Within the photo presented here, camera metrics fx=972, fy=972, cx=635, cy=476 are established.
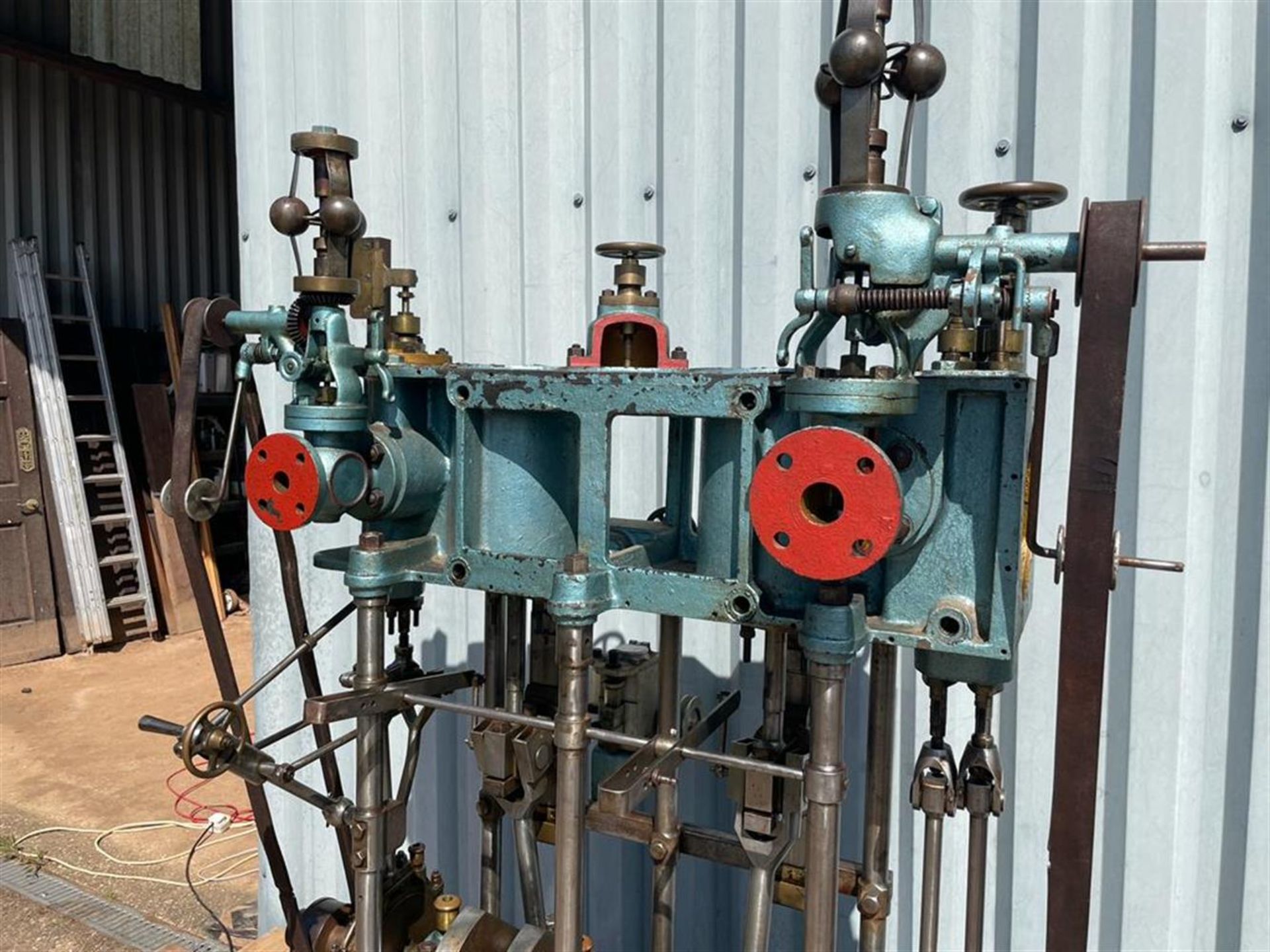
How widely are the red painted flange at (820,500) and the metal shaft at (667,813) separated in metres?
0.29

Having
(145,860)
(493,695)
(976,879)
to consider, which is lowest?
(145,860)

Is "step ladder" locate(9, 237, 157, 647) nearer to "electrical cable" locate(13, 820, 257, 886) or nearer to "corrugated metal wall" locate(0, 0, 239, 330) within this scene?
"corrugated metal wall" locate(0, 0, 239, 330)

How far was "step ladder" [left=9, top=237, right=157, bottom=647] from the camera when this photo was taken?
14.8 ft

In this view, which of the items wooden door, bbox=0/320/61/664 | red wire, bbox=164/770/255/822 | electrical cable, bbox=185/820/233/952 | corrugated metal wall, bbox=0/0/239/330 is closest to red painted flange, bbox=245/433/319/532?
electrical cable, bbox=185/820/233/952

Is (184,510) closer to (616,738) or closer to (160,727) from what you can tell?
(160,727)

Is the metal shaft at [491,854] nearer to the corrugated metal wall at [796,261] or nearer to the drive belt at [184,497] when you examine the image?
the drive belt at [184,497]

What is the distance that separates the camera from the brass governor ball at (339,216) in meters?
1.02

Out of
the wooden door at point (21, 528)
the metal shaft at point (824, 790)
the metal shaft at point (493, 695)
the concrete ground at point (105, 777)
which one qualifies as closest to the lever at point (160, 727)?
the metal shaft at point (493, 695)

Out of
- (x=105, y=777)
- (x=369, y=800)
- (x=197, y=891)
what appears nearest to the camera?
(x=369, y=800)

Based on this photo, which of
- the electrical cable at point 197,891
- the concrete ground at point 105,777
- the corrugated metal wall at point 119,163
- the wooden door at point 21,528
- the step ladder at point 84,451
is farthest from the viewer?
the corrugated metal wall at point 119,163

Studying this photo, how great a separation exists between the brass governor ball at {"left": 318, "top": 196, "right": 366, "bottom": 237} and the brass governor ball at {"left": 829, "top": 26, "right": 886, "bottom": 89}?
20.5 inches

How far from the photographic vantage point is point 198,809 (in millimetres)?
→ 2906

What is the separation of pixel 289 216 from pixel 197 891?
203 cm

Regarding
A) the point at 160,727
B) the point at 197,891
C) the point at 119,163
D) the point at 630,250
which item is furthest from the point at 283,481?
the point at 119,163
